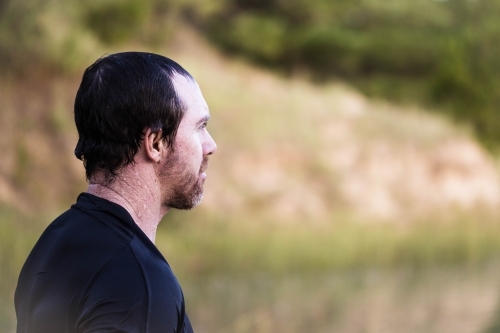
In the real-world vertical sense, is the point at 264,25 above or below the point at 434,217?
above

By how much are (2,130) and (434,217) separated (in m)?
7.52

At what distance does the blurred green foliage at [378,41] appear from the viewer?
17094mm

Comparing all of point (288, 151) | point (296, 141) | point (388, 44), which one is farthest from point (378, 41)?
point (288, 151)

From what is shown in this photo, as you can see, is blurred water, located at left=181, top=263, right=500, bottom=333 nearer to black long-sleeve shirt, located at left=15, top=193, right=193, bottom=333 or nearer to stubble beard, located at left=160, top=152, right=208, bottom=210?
stubble beard, located at left=160, top=152, right=208, bottom=210

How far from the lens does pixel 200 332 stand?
24.1 feet

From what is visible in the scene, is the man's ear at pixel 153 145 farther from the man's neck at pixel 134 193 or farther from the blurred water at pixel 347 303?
the blurred water at pixel 347 303

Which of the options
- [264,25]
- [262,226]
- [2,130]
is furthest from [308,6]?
[2,130]

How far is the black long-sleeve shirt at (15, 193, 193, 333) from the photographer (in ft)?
3.34

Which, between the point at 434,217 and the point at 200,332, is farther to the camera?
the point at 434,217

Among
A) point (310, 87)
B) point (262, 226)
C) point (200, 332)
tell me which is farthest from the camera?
point (310, 87)

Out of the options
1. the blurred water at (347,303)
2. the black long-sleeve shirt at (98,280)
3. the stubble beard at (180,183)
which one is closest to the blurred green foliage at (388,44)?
the blurred water at (347,303)

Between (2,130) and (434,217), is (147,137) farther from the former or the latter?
(434,217)

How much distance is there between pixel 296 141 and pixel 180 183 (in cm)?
1292

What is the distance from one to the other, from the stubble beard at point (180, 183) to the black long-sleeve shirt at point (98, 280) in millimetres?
103
